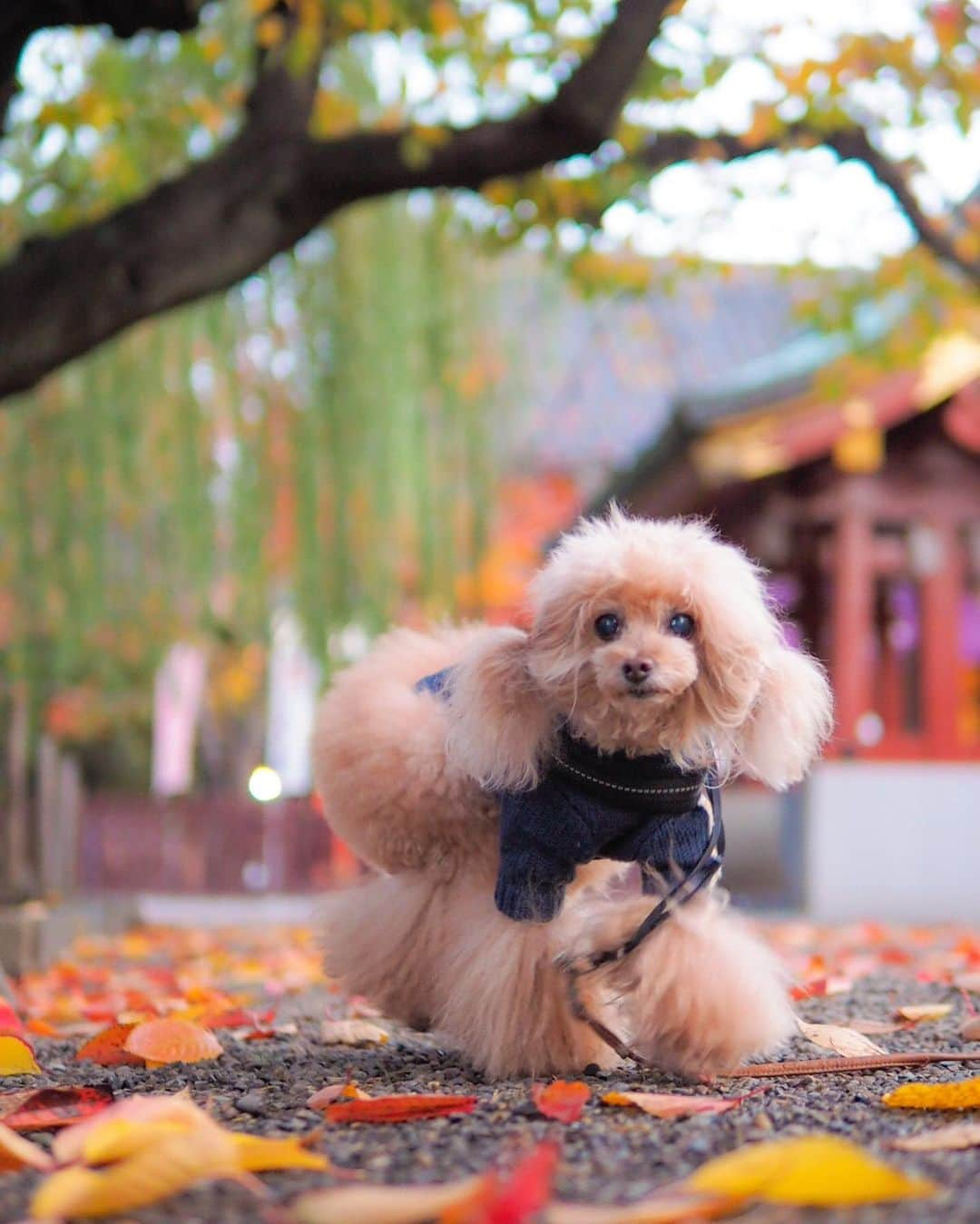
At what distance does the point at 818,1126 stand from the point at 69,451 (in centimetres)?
860

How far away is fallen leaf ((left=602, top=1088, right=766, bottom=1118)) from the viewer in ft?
8.78

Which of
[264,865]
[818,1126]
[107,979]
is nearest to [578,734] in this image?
[818,1126]

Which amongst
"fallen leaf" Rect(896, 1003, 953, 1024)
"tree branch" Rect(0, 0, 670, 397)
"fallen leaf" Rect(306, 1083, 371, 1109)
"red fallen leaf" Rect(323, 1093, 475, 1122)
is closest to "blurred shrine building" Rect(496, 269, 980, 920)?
"tree branch" Rect(0, 0, 670, 397)

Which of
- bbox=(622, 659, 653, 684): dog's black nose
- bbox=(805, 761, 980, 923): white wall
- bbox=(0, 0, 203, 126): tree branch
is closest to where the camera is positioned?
bbox=(622, 659, 653, 684): dog's black nose

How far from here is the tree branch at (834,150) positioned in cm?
690

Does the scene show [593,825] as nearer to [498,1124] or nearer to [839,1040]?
[498,1124]

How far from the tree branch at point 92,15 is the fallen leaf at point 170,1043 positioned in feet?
11.1

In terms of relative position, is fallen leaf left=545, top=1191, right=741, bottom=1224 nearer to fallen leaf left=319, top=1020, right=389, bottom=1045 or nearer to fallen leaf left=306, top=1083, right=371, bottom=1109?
fallen leaf left=306, top=1083, right=371, bottom=1109

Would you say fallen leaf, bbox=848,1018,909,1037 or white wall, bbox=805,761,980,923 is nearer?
fallen leaf, bbox=848,1018,909,1037

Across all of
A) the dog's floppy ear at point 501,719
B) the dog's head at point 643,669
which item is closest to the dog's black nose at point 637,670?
the dog's head at point 643,669

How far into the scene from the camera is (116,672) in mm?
13227

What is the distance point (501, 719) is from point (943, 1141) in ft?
3.85

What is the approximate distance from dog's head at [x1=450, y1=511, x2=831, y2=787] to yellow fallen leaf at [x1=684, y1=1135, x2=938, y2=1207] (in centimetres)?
116

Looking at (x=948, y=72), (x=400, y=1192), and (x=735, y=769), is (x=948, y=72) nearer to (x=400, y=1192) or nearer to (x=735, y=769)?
(x=735, y=769)
